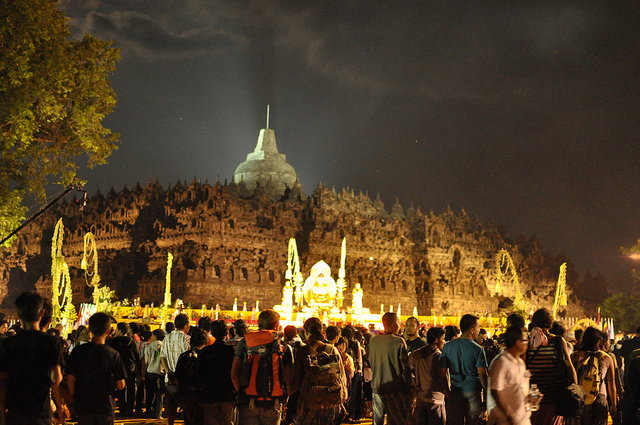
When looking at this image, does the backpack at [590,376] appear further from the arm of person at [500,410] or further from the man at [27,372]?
the man at [27,372]

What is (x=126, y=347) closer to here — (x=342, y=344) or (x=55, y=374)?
(x=342, y=344)

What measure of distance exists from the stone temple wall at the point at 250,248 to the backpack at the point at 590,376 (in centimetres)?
3408

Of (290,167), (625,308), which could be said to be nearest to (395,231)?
(290,167)

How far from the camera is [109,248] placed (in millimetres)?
45562

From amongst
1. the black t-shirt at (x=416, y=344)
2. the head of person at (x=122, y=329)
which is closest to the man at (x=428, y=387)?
the black t-shirt at (x=416, y=344)

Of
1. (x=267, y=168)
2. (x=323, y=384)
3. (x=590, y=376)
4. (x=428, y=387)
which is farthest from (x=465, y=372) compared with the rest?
(x=267, y=168)

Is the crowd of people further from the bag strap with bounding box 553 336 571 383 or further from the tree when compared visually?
the tree

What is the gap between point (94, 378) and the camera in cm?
582

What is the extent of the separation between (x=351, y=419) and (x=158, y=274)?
32450 millimetres

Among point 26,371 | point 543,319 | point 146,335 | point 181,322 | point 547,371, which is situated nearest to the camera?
point 26,371

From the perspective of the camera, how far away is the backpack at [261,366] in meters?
6.08

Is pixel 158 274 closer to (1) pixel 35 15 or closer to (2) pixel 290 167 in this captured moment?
(2) pixel 290 167

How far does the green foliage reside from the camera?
4291 cm

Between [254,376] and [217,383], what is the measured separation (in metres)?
0.54
